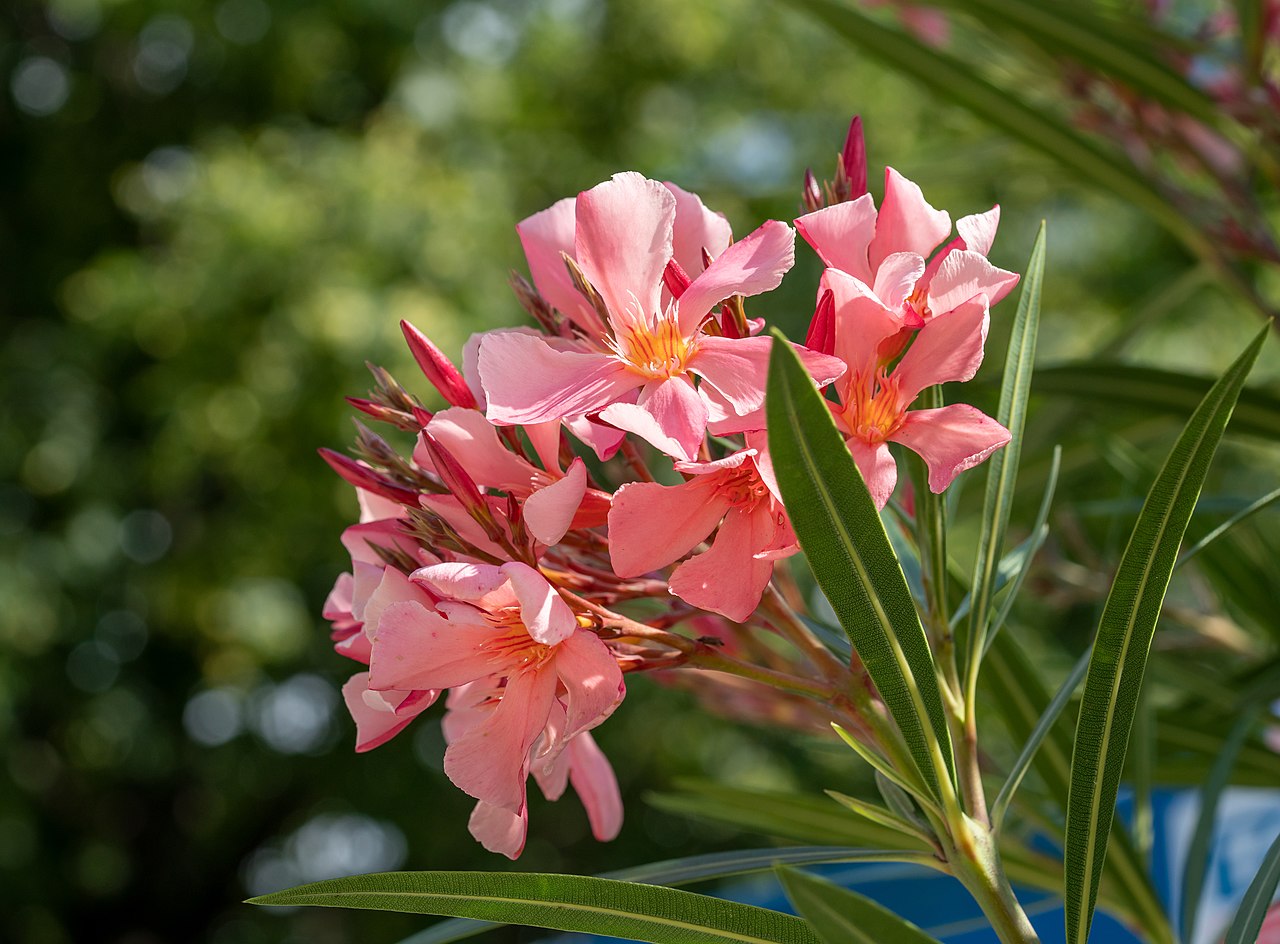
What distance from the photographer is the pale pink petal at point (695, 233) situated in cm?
48

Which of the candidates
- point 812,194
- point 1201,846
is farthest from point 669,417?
point 1201,846

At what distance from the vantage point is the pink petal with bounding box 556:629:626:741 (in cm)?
41

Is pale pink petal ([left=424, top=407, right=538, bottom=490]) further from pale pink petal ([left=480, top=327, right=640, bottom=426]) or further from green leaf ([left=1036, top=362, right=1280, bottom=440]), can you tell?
green leaf ([left=1036, top=362, right=1280, bottom=440])

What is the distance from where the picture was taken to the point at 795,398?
0.36m

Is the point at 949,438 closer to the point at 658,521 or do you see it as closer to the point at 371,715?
the point at 658,521

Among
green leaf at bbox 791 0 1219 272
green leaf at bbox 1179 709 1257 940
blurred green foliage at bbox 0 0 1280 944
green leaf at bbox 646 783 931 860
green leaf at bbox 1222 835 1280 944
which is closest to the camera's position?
green leaf at bbox 1222 835 1280 944

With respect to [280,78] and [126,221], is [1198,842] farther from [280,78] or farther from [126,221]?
[126,221]

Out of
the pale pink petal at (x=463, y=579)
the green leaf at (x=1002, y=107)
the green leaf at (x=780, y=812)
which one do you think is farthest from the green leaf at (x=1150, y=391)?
the pale pink petal at (x=463, y=579)

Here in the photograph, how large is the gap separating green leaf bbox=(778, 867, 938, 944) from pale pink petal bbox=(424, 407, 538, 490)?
0.18m

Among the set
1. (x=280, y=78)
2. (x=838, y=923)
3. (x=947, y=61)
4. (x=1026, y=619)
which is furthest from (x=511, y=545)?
(x=280, y=78)

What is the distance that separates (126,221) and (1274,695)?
5.26 metres

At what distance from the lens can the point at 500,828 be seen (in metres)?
0.47

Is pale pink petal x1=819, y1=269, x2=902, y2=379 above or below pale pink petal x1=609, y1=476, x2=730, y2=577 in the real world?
above

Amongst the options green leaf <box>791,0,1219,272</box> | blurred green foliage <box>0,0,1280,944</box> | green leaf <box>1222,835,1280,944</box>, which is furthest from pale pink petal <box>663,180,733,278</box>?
blurred green foliage <box>0,0,1280,944</box>
